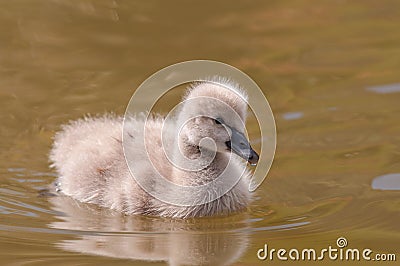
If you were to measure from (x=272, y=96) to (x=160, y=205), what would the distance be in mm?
1951

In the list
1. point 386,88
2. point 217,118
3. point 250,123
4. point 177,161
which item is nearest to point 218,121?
point 217,118

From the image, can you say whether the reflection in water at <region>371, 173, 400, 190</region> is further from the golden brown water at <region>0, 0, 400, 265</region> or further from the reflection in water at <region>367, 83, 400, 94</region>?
the reflection in water at <region>367, 83, 400, 94</region>

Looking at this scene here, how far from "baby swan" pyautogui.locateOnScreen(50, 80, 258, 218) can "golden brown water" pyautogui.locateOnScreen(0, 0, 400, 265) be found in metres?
0.11

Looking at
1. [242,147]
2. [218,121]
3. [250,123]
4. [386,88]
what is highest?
[386,88]

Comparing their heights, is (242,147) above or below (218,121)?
below

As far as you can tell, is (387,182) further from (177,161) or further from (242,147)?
(177,161)

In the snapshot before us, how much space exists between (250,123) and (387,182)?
1278 mm

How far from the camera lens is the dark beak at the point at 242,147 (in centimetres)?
443

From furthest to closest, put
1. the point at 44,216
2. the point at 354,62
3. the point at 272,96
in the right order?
the point at 354,62, the point at 272,96, the point at 44,216

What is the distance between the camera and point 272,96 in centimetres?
639

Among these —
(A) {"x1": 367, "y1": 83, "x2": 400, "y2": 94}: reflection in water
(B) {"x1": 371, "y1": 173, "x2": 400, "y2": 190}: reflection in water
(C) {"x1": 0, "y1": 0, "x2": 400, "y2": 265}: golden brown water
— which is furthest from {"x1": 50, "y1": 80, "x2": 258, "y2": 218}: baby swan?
(A) {"x1": 367, "y1": 83, "x2": 400, "y2": 94}: reflection in water

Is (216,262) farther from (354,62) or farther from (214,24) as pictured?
(214,24)

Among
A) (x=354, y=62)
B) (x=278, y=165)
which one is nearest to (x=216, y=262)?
(x=278, y=165)

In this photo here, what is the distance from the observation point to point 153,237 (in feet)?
13.9
